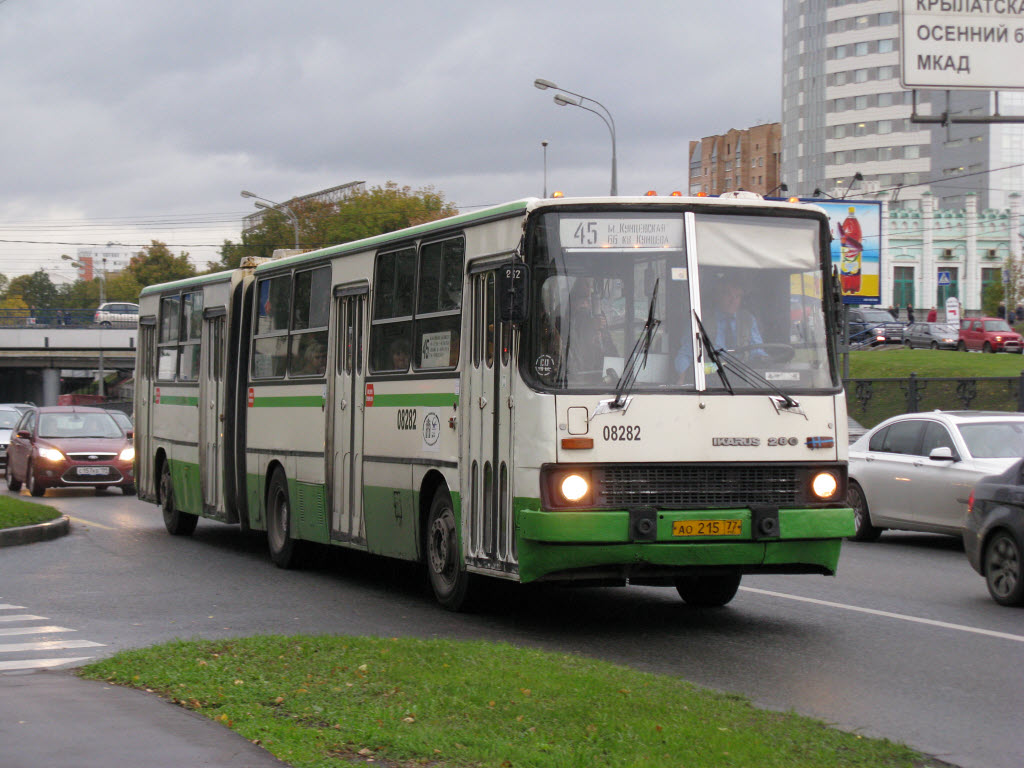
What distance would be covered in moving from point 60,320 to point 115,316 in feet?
11.0

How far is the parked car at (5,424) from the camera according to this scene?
3872cm

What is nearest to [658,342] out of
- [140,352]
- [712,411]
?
[712,411]

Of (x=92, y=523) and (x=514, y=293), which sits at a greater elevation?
(x=514, y=293)

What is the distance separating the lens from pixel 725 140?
157 m

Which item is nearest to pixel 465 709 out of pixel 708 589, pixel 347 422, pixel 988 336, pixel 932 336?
pixel 708 589

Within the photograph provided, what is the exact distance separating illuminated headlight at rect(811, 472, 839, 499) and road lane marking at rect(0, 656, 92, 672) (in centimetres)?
505

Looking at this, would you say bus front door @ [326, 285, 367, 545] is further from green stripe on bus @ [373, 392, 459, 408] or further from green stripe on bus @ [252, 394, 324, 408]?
green stripe on bus @ [373, 392, 459, 408]

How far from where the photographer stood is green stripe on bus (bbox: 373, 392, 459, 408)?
11.8 metres

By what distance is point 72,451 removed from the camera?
28391mm

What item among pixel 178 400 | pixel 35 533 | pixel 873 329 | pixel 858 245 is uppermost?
pixel 858 245

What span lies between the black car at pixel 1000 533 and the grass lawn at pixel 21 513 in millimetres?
11552

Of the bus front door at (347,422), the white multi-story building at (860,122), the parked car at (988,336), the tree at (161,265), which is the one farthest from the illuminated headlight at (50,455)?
the white multi-story building at (860,122)

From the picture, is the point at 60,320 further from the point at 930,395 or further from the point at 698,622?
the point at 698,622

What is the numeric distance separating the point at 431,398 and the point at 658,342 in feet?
7.99
